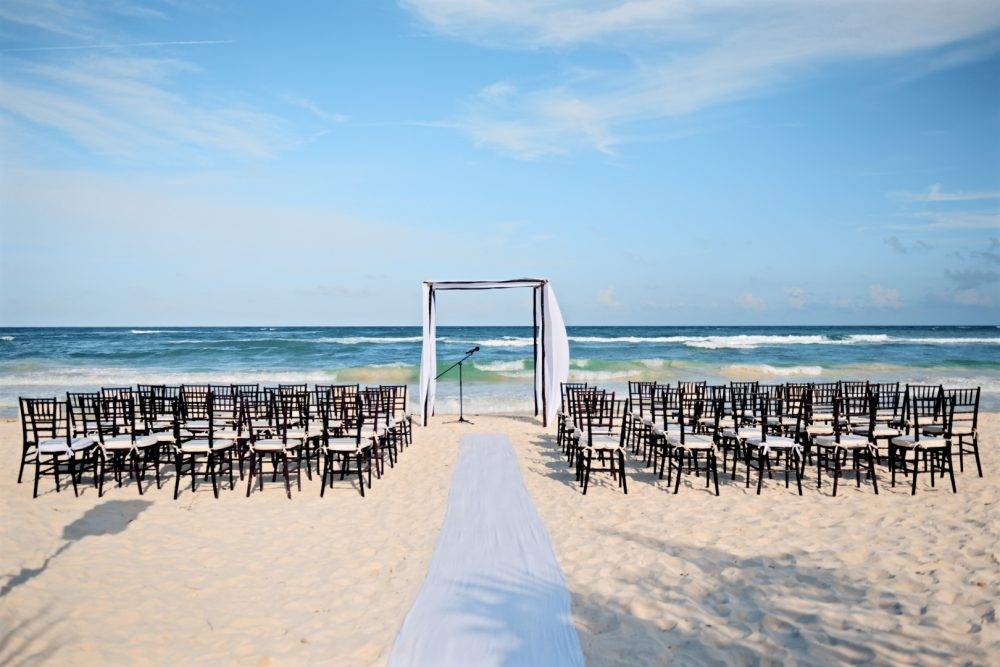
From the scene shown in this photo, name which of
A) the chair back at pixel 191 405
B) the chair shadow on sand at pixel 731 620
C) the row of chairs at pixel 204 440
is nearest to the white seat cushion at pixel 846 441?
the chair shadow on sand at pixel 731 620

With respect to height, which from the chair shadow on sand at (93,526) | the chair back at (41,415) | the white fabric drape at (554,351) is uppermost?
the white fabric drape at (554,351)

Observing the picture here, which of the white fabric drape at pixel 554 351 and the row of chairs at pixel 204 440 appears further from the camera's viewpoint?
the white fabric drape at pixel 554 351

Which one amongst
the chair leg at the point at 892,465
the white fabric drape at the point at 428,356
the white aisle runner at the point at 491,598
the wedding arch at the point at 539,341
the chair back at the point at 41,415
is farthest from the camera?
the white fabric drape at the point at 428,356

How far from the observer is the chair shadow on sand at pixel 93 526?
491cm

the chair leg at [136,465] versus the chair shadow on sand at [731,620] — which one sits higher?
the chair leg at [136,465]

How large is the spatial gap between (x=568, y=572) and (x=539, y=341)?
340 inches

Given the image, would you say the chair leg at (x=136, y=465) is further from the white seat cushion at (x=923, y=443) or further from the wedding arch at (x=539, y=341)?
the white seat cushion at (x=923, y=443)

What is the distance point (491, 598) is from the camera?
4.33m

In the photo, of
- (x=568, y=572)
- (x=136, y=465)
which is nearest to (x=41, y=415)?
(x=136, y=465)

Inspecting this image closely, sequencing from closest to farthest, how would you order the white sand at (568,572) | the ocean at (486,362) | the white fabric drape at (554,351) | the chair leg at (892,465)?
1. the white sand at (568,572)
2. the chair leg at (892,465)
3. the white fabric drape at (554,351)
4. the ocean at (486,362)

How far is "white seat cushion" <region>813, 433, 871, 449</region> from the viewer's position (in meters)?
7.48

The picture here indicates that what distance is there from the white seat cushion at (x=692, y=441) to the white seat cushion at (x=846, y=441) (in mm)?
1418

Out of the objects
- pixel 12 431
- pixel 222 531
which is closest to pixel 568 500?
pixel 222 531

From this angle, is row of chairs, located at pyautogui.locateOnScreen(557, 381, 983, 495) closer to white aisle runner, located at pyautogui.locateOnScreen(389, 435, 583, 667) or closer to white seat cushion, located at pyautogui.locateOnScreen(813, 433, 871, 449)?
white seat cushion, located at pyautogui.locateOnScreen(813, 433, 871, 449)
